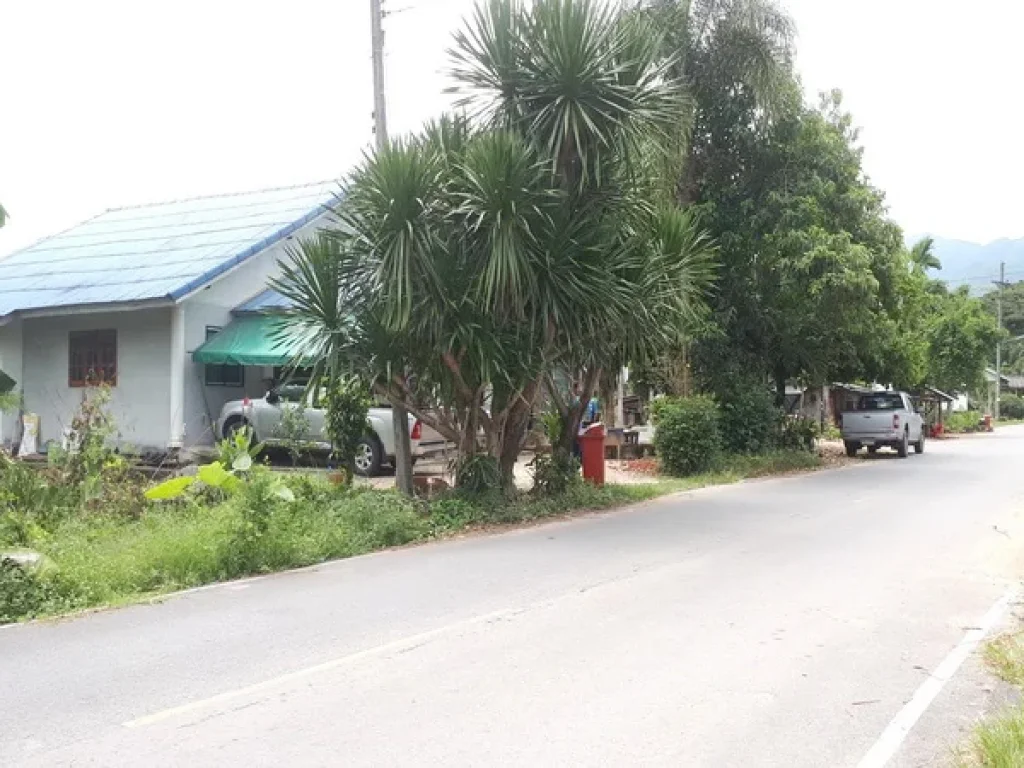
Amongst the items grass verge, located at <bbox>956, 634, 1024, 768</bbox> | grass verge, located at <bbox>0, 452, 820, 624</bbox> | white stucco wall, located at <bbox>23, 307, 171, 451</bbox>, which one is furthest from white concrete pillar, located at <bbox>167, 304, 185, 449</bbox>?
grass verge, located at <bbox>956, 634, 1024, 768</bbox>

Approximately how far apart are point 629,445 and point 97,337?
1222 cm

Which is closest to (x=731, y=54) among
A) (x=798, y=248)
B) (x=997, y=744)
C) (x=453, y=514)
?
(x=798, y=248)

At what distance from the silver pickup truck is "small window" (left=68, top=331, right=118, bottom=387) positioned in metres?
2.63

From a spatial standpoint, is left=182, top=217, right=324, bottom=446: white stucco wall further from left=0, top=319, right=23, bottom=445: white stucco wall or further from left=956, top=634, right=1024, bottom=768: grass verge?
left=956, top=634, right=1024, bottom=768: grass verge

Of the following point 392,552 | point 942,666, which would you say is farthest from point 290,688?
point 392,552

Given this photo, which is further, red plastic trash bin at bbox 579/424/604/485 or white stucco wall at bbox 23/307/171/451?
white stucco wall at bbox 23/307/171/451

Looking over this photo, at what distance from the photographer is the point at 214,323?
18.8 metres

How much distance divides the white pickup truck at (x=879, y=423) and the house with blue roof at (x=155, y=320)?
15663 millimetres

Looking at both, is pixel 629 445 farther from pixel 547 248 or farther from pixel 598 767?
pixel 598 767

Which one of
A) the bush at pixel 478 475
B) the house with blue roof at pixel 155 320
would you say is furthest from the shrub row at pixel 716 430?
the house with blue roof at pixel 155 320

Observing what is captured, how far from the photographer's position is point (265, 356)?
17.4 meters

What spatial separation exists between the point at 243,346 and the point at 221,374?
60.9 inches

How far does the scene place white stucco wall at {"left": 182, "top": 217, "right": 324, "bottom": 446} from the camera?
60.0ft

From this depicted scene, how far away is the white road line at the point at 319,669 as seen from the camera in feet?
16.5
